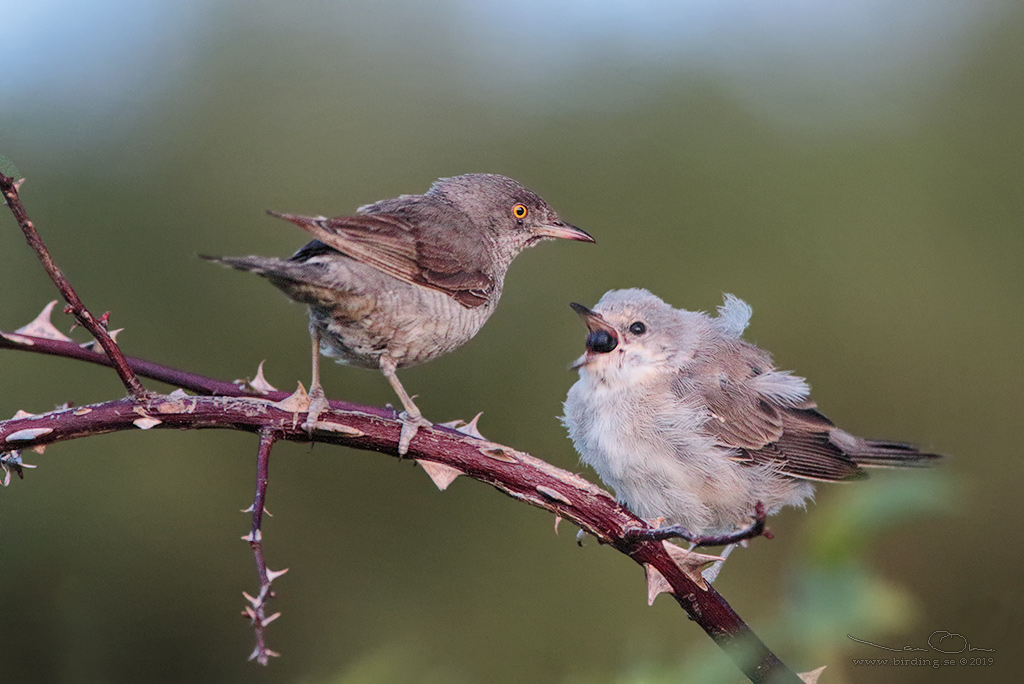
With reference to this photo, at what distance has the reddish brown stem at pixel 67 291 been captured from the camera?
1.59m

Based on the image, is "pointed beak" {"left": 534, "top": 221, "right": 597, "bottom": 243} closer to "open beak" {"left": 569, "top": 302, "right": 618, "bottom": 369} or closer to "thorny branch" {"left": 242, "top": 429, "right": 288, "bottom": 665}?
"open beak" {"left": 569, "top": 302, "right": 618, "bottom": 369}

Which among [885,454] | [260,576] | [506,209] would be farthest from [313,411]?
[885,454]

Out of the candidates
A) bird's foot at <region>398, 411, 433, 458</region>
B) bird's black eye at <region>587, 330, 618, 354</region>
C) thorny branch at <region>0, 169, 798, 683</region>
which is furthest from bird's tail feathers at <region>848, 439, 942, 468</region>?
bird's foot at <region>398, 411, 433, 458</region>

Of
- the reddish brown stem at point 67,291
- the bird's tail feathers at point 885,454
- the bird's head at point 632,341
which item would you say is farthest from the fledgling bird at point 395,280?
the bird's tail feathers at point 885,454

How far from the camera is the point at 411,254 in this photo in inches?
117

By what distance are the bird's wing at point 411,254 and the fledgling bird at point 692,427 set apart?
407 mm

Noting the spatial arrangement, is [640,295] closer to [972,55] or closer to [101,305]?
[101,305]

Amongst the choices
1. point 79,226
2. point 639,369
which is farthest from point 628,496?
point 79,226

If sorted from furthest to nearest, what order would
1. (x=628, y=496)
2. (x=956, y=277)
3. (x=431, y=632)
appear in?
1. (x=956, y=277)
2. (x=431, y=632)
3. (x=628, y=496)

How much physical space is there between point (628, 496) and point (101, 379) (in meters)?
3.56

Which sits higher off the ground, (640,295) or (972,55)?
(972,55)

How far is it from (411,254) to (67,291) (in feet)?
4.54

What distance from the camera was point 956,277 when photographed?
6.36 m

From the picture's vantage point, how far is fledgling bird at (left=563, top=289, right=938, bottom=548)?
3.18 m
